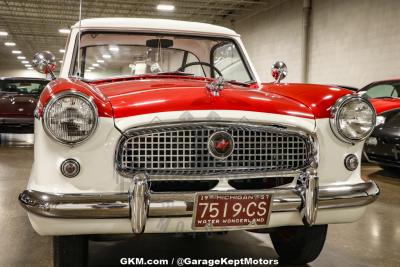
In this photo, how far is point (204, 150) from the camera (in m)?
2.12

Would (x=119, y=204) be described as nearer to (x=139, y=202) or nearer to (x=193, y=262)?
(x=139, y=202)

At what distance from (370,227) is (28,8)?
1491 cm

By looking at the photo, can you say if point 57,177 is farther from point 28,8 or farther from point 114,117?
point 28,8

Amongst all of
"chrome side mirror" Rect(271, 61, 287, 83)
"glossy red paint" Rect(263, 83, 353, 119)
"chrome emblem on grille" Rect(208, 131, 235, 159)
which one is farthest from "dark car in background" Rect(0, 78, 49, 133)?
"chrome emblem on grille" Rect(208, 131, 235, 159)

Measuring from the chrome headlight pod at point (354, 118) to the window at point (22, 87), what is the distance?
8164 millimetres

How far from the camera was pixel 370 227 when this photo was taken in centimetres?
370

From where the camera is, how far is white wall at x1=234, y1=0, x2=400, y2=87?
9.10 metres

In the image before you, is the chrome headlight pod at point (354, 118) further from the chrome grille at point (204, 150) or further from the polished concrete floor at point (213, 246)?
the polished concrete floor at point (213, 246)

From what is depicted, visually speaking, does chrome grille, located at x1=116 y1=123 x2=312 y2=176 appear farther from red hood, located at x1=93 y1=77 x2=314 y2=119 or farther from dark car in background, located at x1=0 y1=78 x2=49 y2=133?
dark car in background, located at x1=0 y1=78 x2=49 y2=133

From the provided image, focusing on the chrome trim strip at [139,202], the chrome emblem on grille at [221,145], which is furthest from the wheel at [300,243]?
the chrome trim strip at [139,202]

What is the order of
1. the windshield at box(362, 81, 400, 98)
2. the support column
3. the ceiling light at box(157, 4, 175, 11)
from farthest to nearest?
1. the ceiling light at box(157, 4, 175, 11)
2. the support column
3. the windshield at box(362, 81, 400, 98)

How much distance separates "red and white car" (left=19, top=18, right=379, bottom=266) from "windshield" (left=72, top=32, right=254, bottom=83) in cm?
80

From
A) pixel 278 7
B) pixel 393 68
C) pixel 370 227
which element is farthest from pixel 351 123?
pixel 278 7

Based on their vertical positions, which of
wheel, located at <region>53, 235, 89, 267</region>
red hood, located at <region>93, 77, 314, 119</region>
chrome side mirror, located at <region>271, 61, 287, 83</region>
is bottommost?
wheel, located at <region>53, 235, 89, 267</region>
